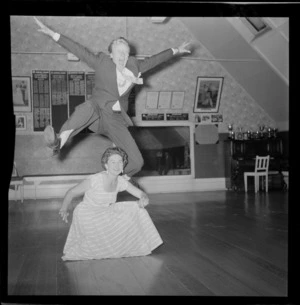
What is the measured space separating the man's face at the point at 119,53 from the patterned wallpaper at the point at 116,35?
0.05 m

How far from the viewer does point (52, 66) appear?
2.07 metres

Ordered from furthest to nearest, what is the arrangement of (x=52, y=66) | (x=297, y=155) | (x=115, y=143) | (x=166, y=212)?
(x=166, y=212)
(x=115, y=143)
(x=52, y=66)
(x=297, y=155)

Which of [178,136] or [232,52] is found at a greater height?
[232,52]

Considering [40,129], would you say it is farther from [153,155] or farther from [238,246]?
[238,246]

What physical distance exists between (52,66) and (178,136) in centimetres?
401

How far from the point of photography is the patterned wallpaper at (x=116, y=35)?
6.43 feet

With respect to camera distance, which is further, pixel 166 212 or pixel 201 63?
pixel 166 212

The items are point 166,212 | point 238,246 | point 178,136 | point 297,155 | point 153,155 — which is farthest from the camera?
point 178,136

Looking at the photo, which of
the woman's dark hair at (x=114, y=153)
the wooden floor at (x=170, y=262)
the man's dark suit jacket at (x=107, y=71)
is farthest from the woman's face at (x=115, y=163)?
the wooden floor at (x=170, y=262)

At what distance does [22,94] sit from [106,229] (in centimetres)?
92

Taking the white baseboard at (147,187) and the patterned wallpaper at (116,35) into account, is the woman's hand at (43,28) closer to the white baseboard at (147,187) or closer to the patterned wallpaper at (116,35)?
the patterned wallpaper at (116,35)

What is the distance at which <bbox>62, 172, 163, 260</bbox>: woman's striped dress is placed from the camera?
2299 millimetres

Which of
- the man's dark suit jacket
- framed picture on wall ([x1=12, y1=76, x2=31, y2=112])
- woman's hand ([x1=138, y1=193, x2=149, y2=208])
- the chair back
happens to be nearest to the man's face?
the man's dark suit jacket

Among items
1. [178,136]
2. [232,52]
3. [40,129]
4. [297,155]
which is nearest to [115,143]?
[40,129]
